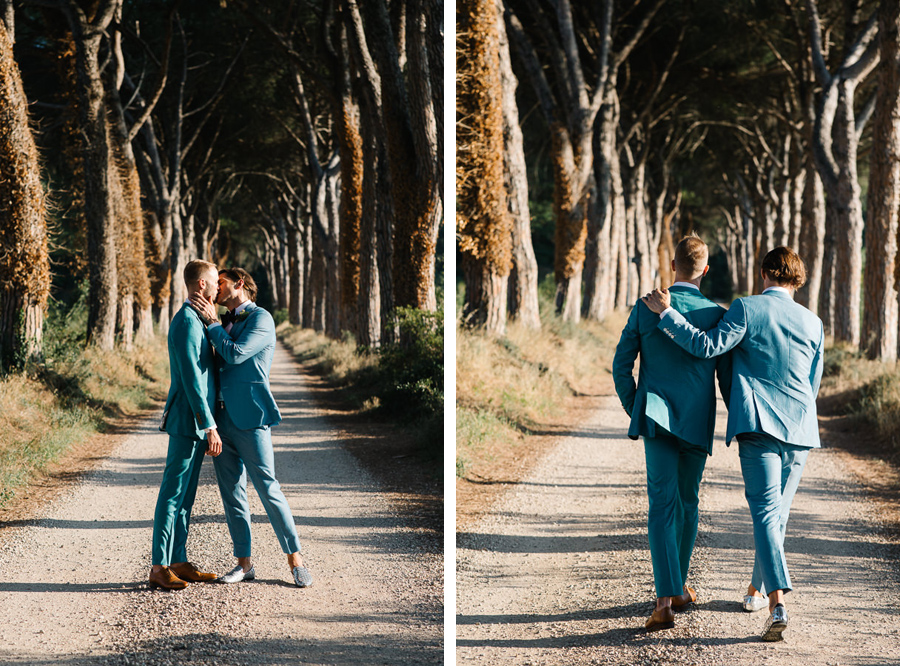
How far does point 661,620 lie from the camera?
3828 millimetres

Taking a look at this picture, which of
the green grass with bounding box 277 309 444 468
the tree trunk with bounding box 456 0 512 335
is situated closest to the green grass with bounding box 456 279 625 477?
the green grass with bounding box 277 309 444 468

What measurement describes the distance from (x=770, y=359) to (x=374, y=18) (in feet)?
29.9

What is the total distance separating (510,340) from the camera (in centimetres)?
1223

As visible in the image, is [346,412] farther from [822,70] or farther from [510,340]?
[822,70]

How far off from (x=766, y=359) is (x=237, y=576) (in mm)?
2928

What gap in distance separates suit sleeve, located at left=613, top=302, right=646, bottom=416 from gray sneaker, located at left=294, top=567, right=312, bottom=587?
1913 millimetres

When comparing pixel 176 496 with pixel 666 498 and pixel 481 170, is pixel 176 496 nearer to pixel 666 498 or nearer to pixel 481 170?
pixel 666 498

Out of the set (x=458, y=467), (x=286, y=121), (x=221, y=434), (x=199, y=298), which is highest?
(x=286, y=121)

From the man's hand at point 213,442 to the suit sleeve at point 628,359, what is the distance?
2041 mm

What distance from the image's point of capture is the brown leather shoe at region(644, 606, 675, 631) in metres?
3.83

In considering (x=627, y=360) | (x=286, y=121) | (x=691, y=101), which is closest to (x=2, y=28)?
(x=627, y=360)

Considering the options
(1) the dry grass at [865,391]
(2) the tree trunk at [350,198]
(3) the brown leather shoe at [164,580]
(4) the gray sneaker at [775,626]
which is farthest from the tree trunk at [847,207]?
(3) the brown leather shoe at [164,580]

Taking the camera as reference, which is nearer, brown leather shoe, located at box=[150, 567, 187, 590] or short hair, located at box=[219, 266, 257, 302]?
brown leather shoe, located at box=[150, 567, 187, 590]

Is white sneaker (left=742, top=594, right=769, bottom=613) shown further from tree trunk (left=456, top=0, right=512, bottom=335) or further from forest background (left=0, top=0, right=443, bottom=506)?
tree trunk (left=456, top=0, right=512, bottom=335)
